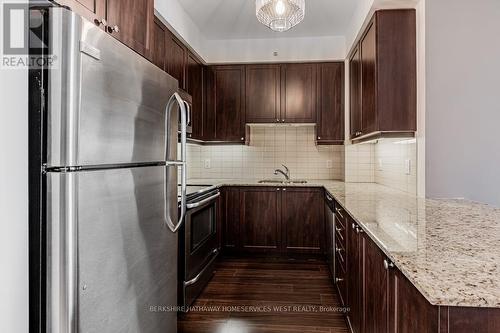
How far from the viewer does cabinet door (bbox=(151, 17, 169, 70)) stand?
2643mm

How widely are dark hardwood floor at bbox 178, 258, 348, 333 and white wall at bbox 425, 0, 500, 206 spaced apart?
1.25 meters

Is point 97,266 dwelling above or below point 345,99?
below

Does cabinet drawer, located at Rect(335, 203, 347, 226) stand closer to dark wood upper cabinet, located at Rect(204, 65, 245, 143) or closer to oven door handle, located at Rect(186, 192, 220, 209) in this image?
oven door handle, located at Rect(186, 192, 220, 209)

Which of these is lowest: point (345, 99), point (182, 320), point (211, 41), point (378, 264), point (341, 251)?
point (182, 320)

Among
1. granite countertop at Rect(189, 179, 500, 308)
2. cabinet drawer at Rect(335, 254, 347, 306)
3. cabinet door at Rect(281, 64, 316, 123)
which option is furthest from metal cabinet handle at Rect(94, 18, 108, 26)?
cabinet door at Rect(281, 64, 316, 123)

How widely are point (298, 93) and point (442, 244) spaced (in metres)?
3.09

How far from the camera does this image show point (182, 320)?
2348 mm

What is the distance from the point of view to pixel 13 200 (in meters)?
1.00

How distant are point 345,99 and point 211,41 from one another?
70.7 inches

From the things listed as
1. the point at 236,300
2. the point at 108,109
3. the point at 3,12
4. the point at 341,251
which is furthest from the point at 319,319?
the point at 3,12

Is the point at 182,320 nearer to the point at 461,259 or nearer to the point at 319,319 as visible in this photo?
the point at 319,319

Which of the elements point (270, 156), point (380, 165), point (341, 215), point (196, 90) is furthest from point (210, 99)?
point (341, 215)

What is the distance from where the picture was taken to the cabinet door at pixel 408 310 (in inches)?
32.4

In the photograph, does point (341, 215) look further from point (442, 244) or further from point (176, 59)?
point (176, 59)
